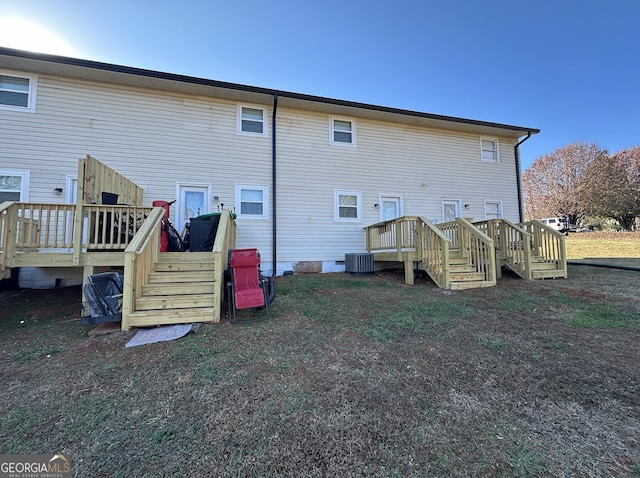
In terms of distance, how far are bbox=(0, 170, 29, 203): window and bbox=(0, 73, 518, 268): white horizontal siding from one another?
0.17m

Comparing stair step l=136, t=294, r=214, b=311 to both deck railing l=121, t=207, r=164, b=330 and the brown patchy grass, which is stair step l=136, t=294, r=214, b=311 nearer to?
deck railing l=121, t=207, r=164, b=330

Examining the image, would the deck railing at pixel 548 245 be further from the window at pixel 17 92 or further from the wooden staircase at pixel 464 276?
the window at pixel 17 92

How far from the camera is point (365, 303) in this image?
544 cm

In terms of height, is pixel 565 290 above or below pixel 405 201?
below

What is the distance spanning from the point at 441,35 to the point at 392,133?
16.4 feet

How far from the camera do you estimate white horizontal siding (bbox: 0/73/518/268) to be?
7281 mm

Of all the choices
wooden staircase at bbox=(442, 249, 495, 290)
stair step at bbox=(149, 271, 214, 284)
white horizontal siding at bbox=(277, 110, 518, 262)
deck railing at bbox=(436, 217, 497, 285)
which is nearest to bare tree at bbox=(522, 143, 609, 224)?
white horizontal siding at bbox=(277, 110, 518, 262)

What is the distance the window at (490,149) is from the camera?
438 inches

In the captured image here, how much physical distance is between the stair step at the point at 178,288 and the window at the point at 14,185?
5.37 m

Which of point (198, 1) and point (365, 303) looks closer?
point (365, 303)

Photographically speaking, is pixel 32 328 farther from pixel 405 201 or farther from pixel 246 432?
pixel 405 201

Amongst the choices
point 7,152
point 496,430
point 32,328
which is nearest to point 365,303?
point 496,430

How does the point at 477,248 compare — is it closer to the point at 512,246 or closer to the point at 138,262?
the point at 512,246

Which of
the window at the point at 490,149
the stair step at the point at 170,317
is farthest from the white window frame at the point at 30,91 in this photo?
the window at the point at 490,149
